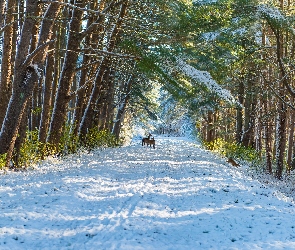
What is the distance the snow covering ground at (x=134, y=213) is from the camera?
5.38 m

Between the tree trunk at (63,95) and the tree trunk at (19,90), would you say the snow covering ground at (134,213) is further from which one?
the tree trunk at (63,95)

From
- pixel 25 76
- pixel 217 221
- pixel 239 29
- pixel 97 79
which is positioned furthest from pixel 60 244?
pixel 97 79

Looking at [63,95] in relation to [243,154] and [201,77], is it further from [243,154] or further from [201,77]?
[243,154]

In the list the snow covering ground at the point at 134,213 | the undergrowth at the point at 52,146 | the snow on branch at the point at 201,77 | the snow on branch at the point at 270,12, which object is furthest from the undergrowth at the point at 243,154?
the snow covering ground at the point at 134,213

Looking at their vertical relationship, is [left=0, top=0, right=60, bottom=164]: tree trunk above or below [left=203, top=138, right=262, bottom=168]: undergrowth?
above

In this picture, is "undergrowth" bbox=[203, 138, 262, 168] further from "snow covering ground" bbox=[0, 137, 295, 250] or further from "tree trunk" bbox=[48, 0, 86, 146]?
"tree trunk" bbox=[48, 0, 86, 146]

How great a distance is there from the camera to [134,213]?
6746mm

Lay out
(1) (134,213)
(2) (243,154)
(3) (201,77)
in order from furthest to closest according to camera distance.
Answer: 1. (2) (243,154)
2. (3) (201,77)
3. (1) (134,213)

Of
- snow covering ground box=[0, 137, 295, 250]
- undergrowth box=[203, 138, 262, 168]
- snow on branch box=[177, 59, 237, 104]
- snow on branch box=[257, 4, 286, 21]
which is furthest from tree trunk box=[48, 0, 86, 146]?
undergrowth box=[203, 138, 262, 168]

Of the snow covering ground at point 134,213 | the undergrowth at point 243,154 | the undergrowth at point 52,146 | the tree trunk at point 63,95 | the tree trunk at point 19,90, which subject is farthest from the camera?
the undergrowth at point 243,154

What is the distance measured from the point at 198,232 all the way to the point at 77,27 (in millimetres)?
10815

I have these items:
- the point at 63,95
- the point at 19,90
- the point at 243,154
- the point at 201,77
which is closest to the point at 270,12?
the point at 201,77

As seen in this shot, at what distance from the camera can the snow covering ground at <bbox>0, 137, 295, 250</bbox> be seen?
Answer: 5383mm

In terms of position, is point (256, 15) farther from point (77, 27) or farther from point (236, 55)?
point (77, 27)
